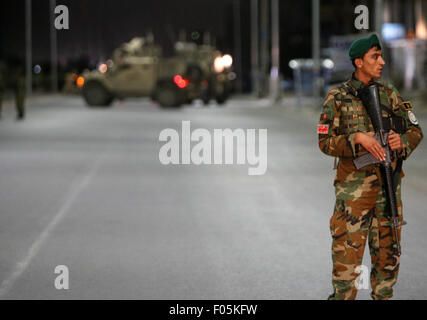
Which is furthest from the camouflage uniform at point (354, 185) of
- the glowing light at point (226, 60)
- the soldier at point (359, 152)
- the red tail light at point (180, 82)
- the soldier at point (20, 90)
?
the glowing light at point (226, 60)

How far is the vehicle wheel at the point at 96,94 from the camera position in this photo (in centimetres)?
4159

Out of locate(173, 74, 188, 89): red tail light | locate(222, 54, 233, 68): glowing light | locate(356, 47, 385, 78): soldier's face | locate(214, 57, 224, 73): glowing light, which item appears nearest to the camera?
locate(356, 47, 385, 78): soldier's face

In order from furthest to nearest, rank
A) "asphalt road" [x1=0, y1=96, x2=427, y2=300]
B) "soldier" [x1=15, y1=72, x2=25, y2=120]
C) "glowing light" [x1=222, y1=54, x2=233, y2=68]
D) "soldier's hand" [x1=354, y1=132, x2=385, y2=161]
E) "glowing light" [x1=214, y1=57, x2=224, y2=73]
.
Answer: "glowing light" [x1=222, y1=54, x2=233, y2=68] → "glowing light" [x1=214, y1=57, x2=224, y2=73] → "soldier" [x1=15, y1=72, x2=25, y2=120] → "asphalt road" [x1=0, y1=96, x2=427, y2=300] → "soldier's hand" [x1=354, y1=132, x2=385, y2=161]

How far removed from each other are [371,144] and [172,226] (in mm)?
4758

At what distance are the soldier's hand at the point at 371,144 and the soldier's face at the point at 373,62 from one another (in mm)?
344

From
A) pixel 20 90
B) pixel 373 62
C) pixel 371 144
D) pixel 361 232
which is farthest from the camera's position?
pixel 20 90

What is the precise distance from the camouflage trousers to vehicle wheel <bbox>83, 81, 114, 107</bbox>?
3651 cm

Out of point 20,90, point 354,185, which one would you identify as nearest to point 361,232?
point 354,185

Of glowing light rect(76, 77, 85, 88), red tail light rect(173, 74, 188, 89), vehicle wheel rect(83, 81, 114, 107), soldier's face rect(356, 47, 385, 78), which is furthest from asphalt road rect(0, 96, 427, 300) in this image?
vehicle wheel rect(83, 81, 114, 107)

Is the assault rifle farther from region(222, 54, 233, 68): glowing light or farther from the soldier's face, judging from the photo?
region(222, 54, 233, 68): glowing light

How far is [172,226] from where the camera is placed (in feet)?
32.1

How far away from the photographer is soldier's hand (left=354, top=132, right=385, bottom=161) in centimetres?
526

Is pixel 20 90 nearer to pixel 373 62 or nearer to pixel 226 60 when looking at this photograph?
pixel 226 60
